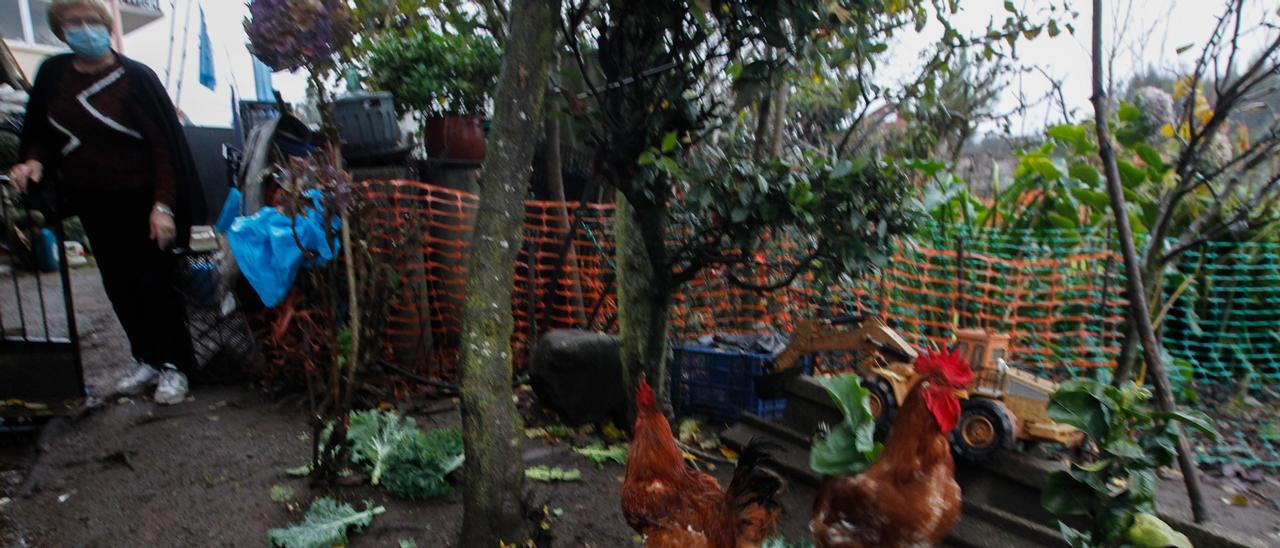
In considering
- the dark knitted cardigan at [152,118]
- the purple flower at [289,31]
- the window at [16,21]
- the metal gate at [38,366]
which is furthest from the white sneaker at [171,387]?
the window at [16,21]

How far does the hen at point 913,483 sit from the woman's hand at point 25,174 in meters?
4.31

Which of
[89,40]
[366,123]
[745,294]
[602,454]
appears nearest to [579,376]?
[602,454]

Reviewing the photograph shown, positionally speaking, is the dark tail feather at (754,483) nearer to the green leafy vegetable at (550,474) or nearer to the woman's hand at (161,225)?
the green leafy vegetable at (550,474)

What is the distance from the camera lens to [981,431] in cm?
308

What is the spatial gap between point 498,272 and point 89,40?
3171 mm

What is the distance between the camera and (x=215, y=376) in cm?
444

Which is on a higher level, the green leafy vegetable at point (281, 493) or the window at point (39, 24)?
the window at point (39, 24)

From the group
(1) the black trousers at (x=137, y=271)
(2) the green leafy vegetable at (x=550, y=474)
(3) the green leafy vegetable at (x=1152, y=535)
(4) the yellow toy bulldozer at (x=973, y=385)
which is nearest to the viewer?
(3) the green leafy vegetable at (x=1152, y=535)

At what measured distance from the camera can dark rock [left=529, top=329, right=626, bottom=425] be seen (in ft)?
13.0

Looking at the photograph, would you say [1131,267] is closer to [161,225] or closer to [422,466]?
[422,466]

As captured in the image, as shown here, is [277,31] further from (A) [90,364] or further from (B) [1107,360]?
(B) [1107,360]

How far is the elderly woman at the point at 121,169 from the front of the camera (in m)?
3.78

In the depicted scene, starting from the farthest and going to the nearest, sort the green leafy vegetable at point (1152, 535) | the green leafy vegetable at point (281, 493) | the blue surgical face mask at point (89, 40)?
the blue surgical face mask at point (89, 40) < the green leafy vegetable at point (281, 493) < the green leafy vegetable at point (1152, 535)

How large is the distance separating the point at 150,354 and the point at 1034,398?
4.95 meters
